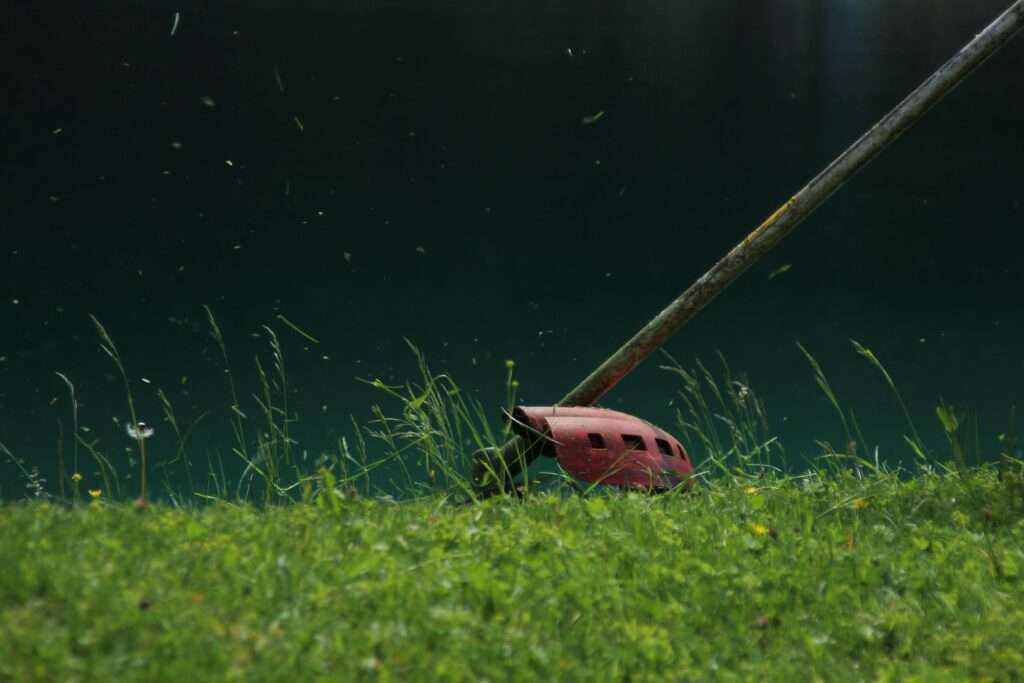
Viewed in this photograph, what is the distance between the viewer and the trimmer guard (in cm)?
552

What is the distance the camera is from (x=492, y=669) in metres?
3.26

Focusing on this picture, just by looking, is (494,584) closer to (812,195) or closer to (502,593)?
(502,593)

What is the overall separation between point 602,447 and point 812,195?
1.60 meters

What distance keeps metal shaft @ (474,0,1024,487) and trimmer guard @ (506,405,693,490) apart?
222mm

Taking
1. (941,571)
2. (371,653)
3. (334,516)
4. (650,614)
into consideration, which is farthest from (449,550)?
(941,571)

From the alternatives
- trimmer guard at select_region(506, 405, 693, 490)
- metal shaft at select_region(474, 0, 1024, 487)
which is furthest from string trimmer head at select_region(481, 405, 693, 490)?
metal shaft at select_region(474, 0, 1024, 487)

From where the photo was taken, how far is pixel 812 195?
19.1ft

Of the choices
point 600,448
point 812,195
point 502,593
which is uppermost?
point 812,195

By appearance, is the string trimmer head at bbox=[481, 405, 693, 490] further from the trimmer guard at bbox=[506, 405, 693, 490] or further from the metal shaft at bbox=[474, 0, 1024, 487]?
the metal shaft at bbox=[474, 0, 1024, 487]

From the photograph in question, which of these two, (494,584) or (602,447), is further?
(602,447)

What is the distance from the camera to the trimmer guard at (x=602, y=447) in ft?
18.1

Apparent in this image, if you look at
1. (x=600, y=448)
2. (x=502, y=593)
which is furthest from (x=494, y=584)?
(x=600, y=448)

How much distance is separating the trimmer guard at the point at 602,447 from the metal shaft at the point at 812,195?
0.22 meters

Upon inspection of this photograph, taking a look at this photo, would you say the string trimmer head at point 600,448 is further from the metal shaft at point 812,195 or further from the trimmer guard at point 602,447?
the metal shaft at point 812,195
